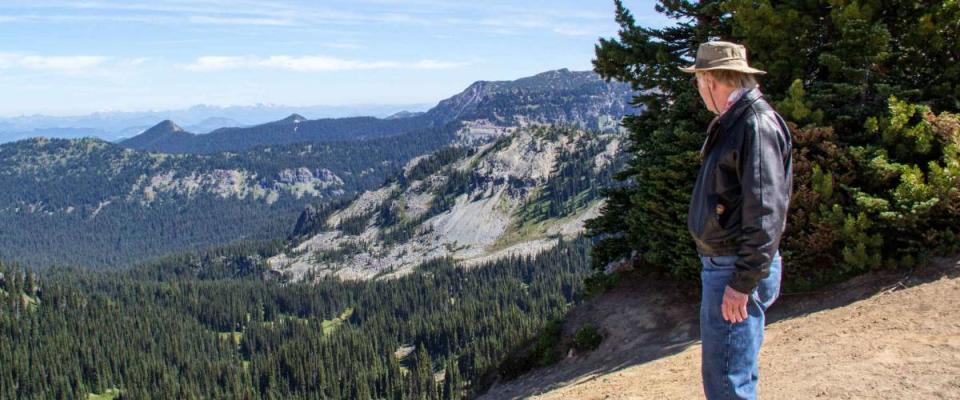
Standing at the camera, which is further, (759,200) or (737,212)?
(737,212)

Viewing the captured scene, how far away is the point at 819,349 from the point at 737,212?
828 centimetres

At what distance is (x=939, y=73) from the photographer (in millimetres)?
18312

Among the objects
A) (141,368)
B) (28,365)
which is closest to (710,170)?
(141,368)

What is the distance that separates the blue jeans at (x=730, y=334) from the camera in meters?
7.42

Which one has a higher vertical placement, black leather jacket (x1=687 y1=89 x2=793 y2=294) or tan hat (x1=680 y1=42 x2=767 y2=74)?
tan hat (x1=680 y1=42 x2=767 y2=74)

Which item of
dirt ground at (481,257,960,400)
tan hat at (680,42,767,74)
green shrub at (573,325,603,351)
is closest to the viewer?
tan hat at (680,42,767,74)

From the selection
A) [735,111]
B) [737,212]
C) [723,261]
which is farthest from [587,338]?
[735,111]

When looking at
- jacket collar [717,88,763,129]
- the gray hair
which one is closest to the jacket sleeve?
jacket collar [717,88,763,129]

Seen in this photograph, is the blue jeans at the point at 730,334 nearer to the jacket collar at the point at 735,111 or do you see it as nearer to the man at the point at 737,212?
the man at the point at 737,212

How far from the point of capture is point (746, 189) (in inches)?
268

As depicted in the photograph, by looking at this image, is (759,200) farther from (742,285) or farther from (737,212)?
(742,285)

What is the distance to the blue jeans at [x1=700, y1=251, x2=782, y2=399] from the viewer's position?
742 centimetres

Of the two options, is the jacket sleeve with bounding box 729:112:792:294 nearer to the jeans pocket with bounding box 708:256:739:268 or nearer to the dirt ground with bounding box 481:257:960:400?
the jeans pocket with bounding box 708:256:739:268

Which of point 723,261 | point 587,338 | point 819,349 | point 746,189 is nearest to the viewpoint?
point 746,189
